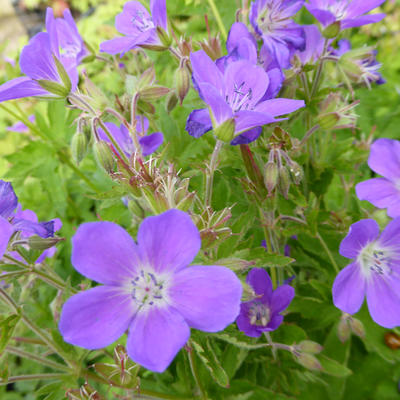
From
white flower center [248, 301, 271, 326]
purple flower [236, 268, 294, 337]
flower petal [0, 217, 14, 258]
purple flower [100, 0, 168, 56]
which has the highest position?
purple flower [100, 0, 168, 56]

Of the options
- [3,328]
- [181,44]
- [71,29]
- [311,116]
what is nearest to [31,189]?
[71,29]

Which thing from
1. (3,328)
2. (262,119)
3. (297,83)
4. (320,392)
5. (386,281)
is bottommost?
(320,392)

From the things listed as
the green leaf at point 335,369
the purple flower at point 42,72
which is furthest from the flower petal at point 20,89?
the green leaf at point 335,369

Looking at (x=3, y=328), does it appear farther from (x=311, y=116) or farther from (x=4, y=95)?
(x=311, y=116)

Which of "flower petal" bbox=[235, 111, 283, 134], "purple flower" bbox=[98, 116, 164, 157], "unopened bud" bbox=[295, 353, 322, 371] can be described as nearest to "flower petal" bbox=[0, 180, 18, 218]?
"purple flower" bbox=[98, 116, 164, 157]

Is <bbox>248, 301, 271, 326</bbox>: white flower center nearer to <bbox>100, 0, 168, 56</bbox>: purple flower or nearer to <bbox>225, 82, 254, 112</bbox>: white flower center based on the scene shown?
<bbox>225, 82, 254, 112</bbox>: white flower center

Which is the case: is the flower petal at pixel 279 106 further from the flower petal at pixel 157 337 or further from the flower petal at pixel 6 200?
the flower petal at pixel 6 200
